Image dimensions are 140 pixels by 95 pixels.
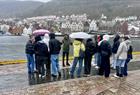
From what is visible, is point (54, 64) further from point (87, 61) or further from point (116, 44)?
point (116, 44)

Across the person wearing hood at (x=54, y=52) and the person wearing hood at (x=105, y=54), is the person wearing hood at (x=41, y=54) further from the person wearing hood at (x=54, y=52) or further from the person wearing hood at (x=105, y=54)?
the person wearing hood at (x=105, y=54)

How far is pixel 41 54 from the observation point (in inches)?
585

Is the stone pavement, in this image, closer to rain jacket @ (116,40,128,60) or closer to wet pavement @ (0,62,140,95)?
wet pavement @ (0,62,140,95)

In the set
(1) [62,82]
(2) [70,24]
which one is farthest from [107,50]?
(2) [70,24]

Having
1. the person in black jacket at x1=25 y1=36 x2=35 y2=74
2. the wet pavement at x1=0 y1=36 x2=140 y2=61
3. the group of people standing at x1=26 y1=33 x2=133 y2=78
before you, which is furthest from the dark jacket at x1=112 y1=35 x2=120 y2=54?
the wet pavement at x1=0 y1=36 x2=140 y2=61

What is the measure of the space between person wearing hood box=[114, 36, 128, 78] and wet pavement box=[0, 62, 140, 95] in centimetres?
42

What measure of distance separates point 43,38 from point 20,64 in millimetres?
4927

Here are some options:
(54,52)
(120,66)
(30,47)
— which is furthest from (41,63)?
(120,66)

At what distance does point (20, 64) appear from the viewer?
65.2 ft

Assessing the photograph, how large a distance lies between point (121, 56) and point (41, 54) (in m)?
3.20

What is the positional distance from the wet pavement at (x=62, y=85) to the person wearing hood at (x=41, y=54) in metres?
0.38

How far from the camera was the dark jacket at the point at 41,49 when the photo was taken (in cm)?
1471

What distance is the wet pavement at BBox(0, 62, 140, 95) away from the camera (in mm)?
12952

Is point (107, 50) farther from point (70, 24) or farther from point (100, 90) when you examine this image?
point (70, 24)
